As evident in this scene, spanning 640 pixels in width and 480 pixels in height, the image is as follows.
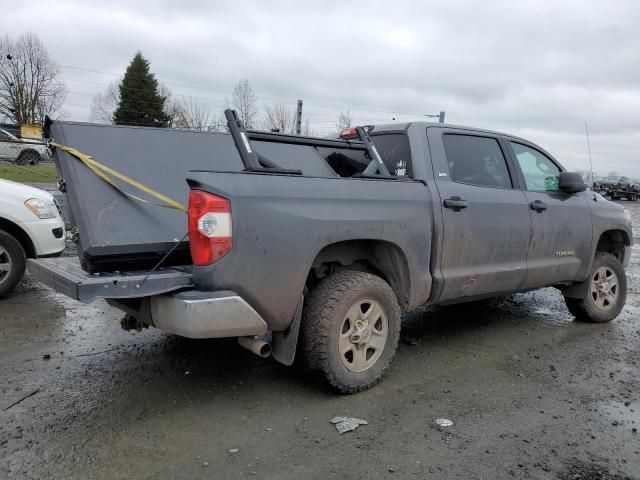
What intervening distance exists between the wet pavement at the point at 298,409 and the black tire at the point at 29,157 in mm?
19223

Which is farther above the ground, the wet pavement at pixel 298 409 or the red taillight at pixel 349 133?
the red taillight at pixel 349 133

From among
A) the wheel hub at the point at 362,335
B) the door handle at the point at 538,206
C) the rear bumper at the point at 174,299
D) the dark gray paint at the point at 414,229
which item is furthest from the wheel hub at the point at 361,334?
the door handle at the point at 538,206

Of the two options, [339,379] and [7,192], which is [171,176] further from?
[7,192]

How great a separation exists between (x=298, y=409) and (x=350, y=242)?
1.18 metres

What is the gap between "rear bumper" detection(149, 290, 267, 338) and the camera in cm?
299

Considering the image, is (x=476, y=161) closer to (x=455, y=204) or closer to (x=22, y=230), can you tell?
(x=455, y=204)

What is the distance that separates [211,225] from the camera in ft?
9.95

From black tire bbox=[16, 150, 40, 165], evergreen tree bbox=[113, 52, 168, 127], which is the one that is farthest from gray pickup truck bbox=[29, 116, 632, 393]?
evergreen tree bbox=[113, 52, 168, 127]

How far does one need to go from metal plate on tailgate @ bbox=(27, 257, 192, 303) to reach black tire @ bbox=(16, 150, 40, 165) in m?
21.1

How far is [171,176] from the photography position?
3.97 meters


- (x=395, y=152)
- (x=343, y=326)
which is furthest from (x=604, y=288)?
(x=343, y=326)

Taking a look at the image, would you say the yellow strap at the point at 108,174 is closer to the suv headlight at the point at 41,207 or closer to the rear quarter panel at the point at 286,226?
the rear quarter panel at the point at 286,226

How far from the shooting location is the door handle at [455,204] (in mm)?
4180

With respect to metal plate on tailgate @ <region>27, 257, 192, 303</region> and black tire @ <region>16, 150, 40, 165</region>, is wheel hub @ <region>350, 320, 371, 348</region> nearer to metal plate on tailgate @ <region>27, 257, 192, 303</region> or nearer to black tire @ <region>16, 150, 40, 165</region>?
metal plate on tailgate @ <region>27, 257, 192, 303</region>
